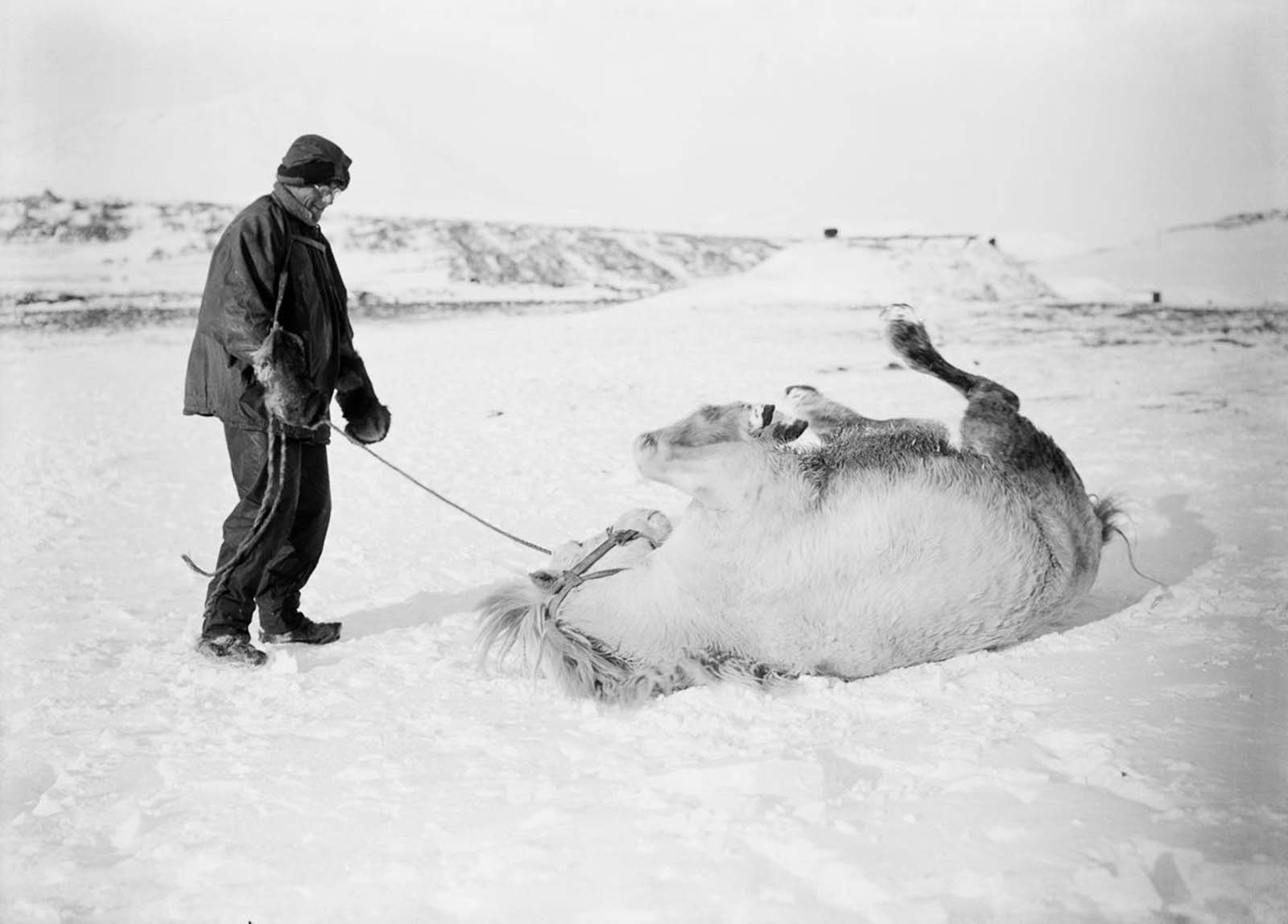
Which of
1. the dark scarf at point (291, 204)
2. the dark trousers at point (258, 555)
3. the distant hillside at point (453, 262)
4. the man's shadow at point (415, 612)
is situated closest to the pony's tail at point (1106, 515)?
the man's shadow at point (415, 612)

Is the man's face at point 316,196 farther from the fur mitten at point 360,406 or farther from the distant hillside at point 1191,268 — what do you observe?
the distant hillside at point 1191,268

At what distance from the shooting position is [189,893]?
7.09 feet

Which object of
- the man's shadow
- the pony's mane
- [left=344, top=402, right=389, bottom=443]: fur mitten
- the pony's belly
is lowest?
the man's shadow

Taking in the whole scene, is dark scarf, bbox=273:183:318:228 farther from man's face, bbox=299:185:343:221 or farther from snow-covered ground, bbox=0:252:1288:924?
snow-covered ground, bbox=0:252:1288:924

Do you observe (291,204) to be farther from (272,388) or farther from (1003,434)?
(1003,434)

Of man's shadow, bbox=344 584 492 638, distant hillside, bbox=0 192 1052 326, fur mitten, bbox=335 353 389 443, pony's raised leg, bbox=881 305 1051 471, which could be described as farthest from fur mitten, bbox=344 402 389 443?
distant hillside, bbox=0 192 1052 326

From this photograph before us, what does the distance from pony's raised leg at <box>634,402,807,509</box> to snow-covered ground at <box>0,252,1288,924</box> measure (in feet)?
1.82

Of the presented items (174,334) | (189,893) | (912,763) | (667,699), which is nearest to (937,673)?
(912,763)

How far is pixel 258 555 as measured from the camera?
349cm

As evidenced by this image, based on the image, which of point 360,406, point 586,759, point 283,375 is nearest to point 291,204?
point 283,375

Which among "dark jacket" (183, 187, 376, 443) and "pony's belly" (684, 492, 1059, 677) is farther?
"dark jacket" (183, 187, 376, 443)

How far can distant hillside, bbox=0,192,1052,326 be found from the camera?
1307 cm

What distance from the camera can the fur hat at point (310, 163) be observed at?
3.50 meters

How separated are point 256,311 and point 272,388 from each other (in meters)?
0.25
